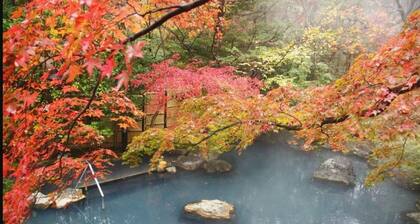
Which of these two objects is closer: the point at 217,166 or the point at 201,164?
the point at 217,166

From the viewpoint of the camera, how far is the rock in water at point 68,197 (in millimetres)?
10234

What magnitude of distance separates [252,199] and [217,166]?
233cm

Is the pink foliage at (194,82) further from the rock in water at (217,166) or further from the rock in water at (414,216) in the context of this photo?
the rock in water at (414,216)

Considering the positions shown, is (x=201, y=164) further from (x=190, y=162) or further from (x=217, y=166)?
(x=217, y=166)

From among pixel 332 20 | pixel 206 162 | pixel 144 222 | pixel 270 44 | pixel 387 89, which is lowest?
pixel 144 222

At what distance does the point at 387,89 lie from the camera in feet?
16.0

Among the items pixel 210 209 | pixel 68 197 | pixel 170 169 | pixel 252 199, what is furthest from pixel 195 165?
pixel 68 197

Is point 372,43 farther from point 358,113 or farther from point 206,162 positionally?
point 358,113

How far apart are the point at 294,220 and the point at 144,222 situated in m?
4.44

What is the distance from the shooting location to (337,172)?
1352cm

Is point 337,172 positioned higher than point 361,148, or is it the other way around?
point 361,148

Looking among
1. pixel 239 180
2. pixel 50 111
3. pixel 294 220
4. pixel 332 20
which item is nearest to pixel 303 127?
pixel 50 111

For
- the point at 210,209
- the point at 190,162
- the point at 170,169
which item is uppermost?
the point at 190,162

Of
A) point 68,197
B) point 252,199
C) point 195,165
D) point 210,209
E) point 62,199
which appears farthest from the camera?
point 195,165
